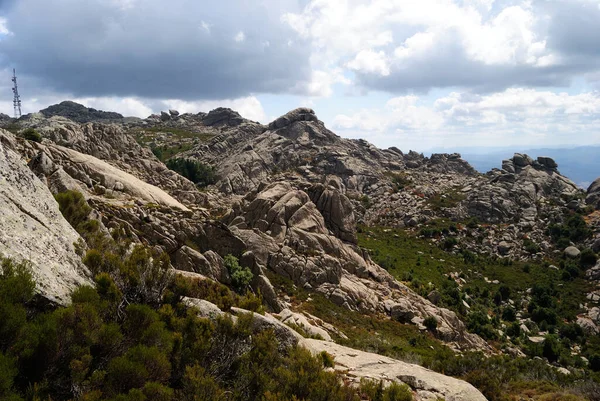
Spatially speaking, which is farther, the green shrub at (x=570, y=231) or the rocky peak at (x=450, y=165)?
the rocky peak at (x=450, y=165)

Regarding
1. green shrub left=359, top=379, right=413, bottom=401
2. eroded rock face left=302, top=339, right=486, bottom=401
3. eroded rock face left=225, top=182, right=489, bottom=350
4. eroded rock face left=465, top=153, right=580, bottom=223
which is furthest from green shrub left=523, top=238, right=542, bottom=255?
green shrub left=359, top=379, right=413, bottom=401

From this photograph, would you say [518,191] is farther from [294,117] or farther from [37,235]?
[37,235]

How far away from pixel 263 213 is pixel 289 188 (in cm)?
847

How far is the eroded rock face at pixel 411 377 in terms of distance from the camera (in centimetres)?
1346

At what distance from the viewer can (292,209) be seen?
48812mm

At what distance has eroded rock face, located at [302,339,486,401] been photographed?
13.5 meters

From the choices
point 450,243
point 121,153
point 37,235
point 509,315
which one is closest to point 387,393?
point 37,235

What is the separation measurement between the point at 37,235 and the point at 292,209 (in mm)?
38430

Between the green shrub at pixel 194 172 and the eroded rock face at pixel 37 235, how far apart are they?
9620 cm

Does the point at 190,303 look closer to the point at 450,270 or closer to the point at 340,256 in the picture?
the point at 340,256

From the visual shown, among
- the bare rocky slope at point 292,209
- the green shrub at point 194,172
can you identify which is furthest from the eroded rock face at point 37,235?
the green shrub at point 194,172

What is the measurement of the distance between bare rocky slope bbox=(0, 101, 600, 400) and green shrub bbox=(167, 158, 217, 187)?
395 cm

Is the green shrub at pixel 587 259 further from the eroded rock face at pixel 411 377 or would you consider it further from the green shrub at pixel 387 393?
the green shrub at pixel 387 393

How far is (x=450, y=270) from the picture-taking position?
74.0m
